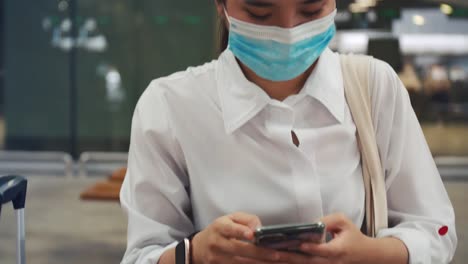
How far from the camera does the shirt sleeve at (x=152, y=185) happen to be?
1172mm

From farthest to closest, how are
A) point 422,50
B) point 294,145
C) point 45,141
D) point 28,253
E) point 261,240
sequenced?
point 45,141 → point 422,50 → point 28,253 → point 294,145 → point 261,240

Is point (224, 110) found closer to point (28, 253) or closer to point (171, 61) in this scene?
point (28, 253)

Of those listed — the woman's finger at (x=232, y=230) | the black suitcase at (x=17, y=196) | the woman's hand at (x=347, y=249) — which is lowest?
the black suitcase at (x=17, y=196)

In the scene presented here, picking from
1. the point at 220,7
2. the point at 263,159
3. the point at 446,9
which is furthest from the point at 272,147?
the point at 446,9

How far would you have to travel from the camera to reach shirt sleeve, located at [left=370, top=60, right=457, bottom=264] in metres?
1.20

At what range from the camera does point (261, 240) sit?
1.01m

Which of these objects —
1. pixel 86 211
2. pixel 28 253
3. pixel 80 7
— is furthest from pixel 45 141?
pixel 28 253

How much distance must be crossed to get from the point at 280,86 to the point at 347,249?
12.3 inches

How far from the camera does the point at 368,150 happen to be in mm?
1177

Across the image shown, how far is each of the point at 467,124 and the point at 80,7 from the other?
16.6 ft

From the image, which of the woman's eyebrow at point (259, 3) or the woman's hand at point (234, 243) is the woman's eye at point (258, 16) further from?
the woman's hand at point (234, 243)

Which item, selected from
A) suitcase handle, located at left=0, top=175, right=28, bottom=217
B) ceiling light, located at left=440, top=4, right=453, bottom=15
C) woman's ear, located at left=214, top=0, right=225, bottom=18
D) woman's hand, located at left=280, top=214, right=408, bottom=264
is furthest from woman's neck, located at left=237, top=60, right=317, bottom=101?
ceiling light, located at left=440, top=4, right=453, bottom=15

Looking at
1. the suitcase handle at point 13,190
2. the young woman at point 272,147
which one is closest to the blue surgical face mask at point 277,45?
the young woman at point 272,147

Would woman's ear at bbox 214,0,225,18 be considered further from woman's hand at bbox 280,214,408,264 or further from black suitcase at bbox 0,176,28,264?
black suitcase at bbox 0,176,28,264
